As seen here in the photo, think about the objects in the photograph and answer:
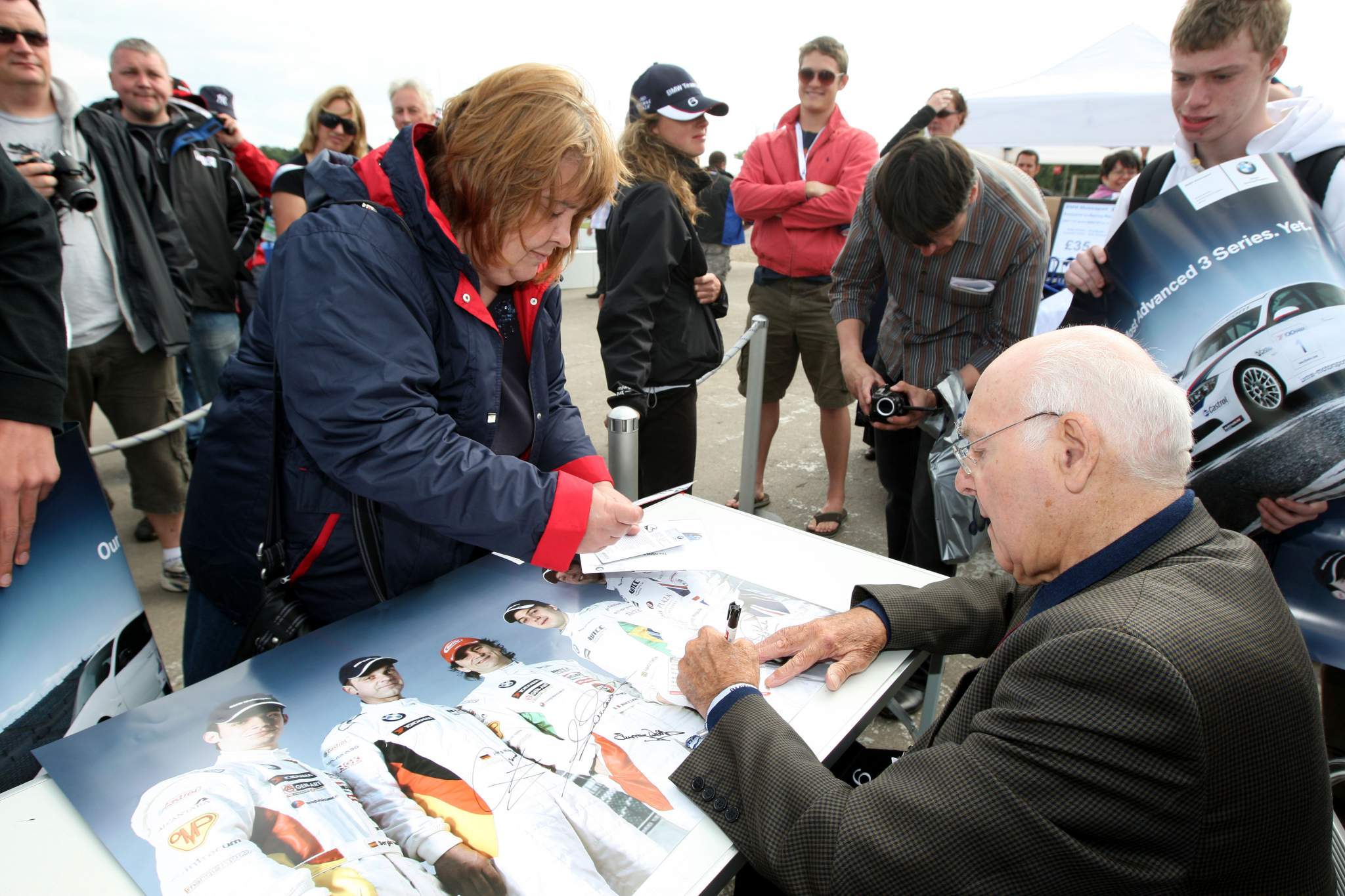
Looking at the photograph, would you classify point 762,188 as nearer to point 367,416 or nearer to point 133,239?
point 133,239

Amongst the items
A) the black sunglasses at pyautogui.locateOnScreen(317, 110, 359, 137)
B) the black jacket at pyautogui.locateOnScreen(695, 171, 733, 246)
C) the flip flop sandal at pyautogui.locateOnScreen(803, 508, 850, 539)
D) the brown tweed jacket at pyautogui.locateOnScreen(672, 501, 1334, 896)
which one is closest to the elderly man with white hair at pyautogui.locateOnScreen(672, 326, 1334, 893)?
the brown tweed jacket at pyautogui.locateOnScreen(672, 501, 1334, 896)

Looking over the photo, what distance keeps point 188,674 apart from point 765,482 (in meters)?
3.29

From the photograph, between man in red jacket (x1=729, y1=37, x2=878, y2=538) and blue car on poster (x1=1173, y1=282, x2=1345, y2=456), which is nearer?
blue car on poster (x1=1173, y1=282, x2=1345, y2=456)

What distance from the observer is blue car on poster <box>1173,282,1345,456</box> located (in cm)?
156

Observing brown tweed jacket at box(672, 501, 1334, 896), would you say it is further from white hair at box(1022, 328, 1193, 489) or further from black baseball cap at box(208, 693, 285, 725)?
black baseball cap at box(208, 693, 285, 725)

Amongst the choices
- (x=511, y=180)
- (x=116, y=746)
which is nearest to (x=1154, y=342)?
(x=511, y=180)

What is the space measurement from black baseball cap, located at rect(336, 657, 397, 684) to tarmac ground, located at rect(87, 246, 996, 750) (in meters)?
0.95

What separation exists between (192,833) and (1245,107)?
271 centimetres

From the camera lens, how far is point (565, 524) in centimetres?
134

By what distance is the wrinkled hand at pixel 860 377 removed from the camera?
270 cm

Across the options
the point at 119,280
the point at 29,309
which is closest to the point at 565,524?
the point at 29,309

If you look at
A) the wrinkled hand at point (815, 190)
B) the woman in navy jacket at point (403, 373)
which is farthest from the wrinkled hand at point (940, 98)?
the woman in navy jacket at point (403, 373)

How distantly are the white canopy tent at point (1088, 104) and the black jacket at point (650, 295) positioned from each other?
651 centimetres

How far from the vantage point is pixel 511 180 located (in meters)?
1.27
